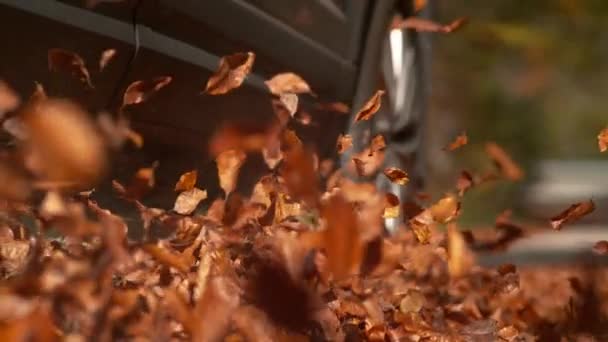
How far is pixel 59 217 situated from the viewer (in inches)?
84.0

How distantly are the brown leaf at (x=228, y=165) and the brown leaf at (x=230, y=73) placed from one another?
209 mm

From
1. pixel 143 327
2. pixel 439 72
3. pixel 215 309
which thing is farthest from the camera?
pixel 439 72

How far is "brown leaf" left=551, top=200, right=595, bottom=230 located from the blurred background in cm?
1047

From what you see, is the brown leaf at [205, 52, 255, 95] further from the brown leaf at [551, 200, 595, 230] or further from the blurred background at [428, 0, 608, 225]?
the blurred background at [428, 0, 608, 225]

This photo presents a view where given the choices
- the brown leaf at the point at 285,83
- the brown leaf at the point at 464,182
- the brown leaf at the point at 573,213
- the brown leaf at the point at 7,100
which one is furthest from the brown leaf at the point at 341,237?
the brown leaf at the point at 464,182

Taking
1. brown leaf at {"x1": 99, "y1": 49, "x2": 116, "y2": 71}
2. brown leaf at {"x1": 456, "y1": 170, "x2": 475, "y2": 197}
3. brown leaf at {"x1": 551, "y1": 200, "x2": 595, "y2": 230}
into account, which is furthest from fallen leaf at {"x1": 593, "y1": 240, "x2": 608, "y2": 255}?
brown leaf at {"x1": 99, "y1": 49, "x2": 116, "y2": 71}

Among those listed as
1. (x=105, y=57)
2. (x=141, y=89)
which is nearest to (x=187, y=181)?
(x=141, y=89)

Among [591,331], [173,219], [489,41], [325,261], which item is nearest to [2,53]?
[173,219]

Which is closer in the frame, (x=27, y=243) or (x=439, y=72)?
(x=27, y=243)

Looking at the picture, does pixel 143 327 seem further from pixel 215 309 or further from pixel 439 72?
pixel 439 72

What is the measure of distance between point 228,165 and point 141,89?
0.29 m

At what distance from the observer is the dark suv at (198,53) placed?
8.68ft

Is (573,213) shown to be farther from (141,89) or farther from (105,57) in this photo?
(105,57)

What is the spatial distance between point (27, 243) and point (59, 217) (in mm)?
395
